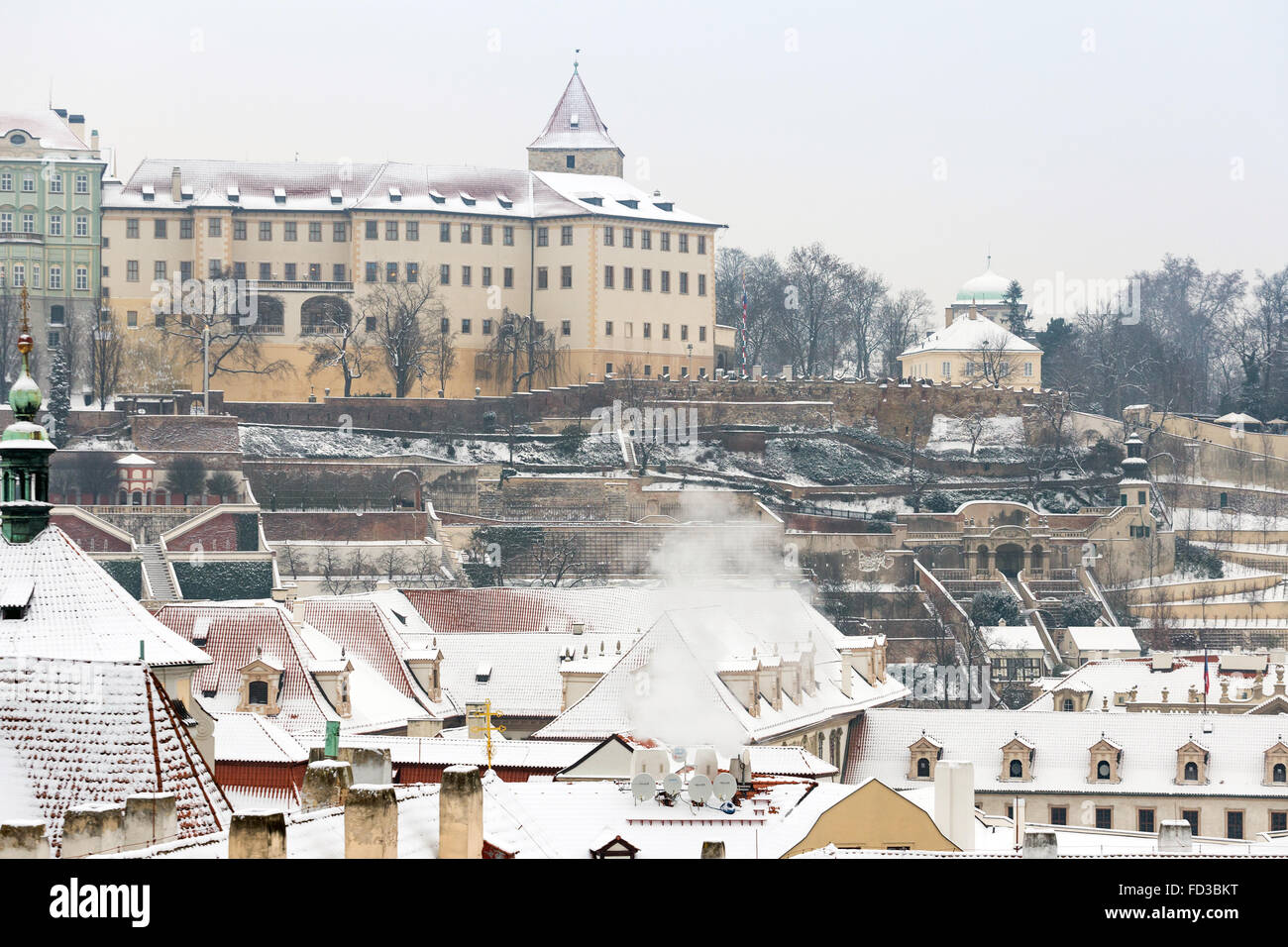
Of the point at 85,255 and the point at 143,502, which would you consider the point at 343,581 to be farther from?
the point at 85,255

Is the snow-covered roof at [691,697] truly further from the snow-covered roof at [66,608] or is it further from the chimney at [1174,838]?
the snow-covered roof at [66,608]

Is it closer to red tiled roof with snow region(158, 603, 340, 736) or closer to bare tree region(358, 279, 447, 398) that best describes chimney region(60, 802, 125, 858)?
red tiled roof with snow region(158, 603, 340, 736)

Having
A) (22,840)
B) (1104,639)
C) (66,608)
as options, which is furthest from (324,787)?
(1104,639)

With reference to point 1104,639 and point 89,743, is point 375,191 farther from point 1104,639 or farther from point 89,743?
point 89,743

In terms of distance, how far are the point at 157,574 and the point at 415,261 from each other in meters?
28.6

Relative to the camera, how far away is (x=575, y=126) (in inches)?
4195

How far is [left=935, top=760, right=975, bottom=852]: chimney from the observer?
21078 mm

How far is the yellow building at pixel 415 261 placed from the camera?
93750 millimetres

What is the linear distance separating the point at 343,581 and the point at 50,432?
1322cm

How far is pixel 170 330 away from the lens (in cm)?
9219

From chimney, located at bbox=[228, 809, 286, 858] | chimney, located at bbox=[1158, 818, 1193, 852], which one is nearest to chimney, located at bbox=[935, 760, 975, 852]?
chimney, located at bbox=[1158, 818, 1193, 852]

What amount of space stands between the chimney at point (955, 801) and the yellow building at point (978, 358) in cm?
8021

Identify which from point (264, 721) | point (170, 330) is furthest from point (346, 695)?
point (170, 330)

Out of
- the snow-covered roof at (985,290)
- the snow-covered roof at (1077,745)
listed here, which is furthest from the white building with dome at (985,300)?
the snow-covered roof at (1077,745)
